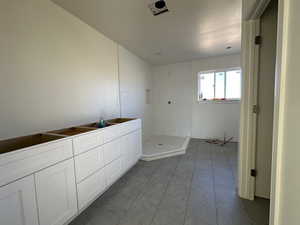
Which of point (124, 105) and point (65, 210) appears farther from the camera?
point (124, 105)

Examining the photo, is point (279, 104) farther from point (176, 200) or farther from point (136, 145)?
point (136, 145)

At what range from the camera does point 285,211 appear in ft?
2.65

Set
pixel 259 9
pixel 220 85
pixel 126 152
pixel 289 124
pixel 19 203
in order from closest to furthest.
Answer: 1. pixel 289 124
2. pixel 19 203
3. pixel 259 9
4. pixel 126 152
5. pixel 220 85

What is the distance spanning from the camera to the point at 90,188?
169 cm

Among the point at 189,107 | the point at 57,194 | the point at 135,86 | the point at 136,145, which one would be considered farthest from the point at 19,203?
the point at 189,107

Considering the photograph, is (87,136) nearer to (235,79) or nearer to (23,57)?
(23,57)

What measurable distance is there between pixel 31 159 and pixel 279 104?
1.82 m

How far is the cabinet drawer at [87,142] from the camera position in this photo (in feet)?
5.03

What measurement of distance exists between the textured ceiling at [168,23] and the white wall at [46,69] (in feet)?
0.89

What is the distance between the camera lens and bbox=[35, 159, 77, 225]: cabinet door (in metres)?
1.19

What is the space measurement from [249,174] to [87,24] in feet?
10.7

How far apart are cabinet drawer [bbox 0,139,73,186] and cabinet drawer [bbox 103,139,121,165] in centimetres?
57

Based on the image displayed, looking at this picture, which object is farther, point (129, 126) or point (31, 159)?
point (129, 126)

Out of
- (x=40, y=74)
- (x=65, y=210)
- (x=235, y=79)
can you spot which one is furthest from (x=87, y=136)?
(x=235, y=79)
